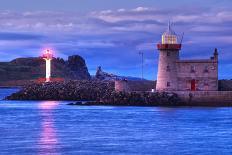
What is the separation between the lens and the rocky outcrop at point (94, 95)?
55.8 meters

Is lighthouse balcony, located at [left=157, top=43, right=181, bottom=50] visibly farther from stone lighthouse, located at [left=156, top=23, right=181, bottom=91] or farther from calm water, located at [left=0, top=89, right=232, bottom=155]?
calm water, located at [left=0, top=89, right=232, bottom=155]

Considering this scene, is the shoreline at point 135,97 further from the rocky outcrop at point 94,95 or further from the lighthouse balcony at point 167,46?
the lighthouse balcony at point 167,46

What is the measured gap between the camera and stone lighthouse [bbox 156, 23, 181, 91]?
179 feet

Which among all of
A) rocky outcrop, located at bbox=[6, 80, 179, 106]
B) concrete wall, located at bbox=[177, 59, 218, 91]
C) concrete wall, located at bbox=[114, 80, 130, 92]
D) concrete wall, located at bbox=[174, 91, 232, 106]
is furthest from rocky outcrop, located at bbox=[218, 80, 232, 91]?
concrete wall, located at bbox=[114, 80, 130, 92]

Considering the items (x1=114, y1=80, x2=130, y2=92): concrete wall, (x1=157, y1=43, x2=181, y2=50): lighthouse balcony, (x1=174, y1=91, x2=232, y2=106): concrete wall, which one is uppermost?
(x1=157, y1=43, x2=181, y2=50): lighthouse balcony

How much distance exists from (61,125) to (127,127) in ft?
14.2

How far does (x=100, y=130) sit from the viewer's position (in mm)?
39844

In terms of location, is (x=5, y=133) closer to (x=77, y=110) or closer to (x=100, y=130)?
(x=100, y=130)

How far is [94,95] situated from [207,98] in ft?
57.9

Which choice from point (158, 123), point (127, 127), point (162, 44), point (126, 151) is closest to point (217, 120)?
point (158, 123)

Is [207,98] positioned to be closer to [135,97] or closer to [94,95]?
[135,97]

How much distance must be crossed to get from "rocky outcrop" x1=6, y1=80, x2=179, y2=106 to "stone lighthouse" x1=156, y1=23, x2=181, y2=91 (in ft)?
2.53

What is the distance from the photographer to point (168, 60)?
54.9 m

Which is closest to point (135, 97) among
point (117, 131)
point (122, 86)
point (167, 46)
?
point (122, 86)
